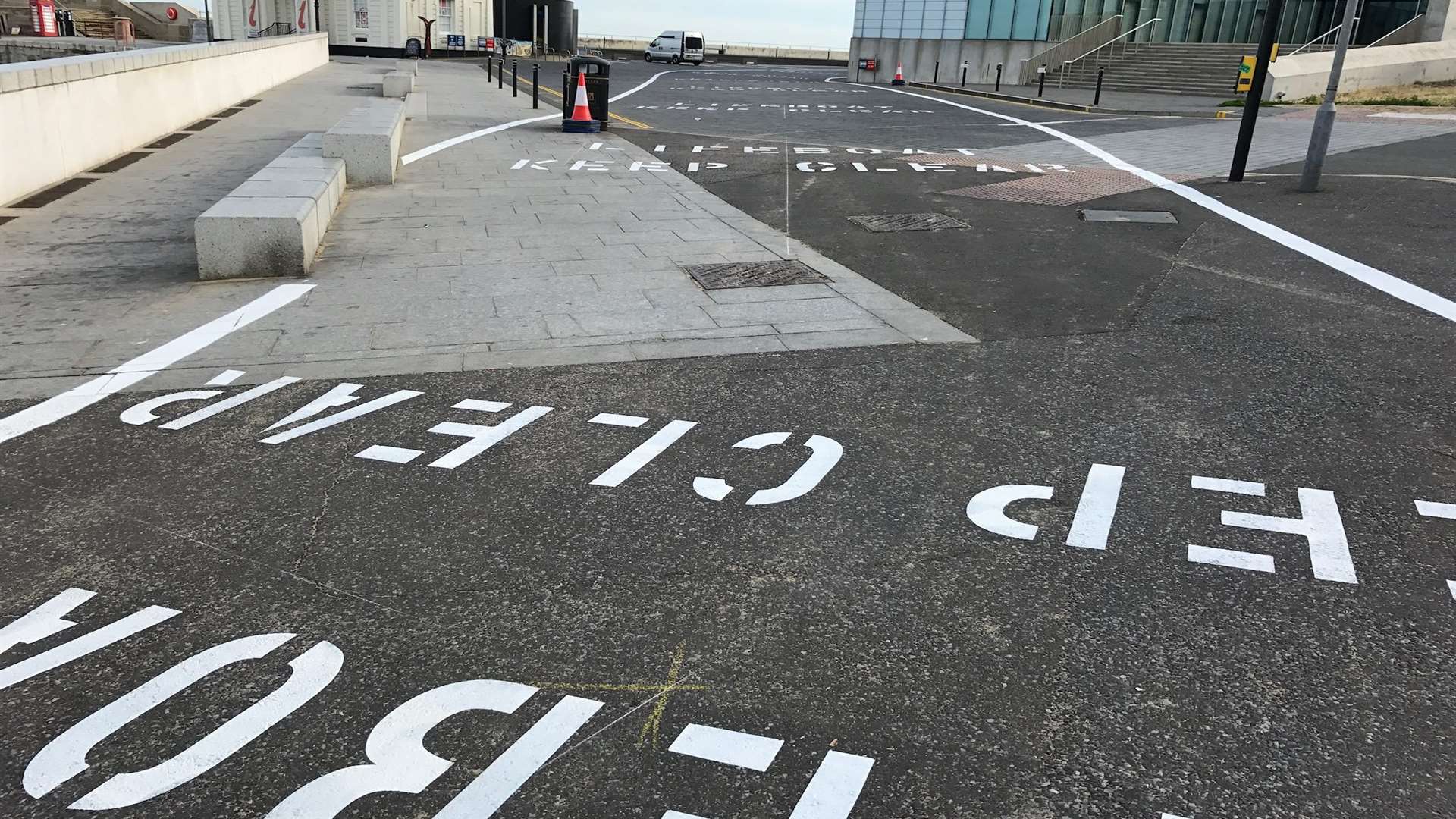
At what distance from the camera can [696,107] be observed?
1098 inches

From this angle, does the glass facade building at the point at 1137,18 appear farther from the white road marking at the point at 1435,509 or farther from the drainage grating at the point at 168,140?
the white road marking at the point at 1435,509

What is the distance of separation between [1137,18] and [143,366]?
4619 centimetres

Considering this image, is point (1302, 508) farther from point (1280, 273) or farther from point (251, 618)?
point (1280, 273)

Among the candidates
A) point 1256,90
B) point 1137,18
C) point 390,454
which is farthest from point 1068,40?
point 390,454

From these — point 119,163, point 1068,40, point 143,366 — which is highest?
point 1068,40

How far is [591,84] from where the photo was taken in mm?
20562

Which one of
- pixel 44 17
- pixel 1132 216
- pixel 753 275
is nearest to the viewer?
pixel 753 275

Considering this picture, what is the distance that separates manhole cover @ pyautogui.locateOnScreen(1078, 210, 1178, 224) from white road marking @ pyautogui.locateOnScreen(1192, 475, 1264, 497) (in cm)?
752

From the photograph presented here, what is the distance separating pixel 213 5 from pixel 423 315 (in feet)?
203

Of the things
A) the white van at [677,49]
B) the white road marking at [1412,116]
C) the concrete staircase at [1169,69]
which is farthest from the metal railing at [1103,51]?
the white van at [677,49]

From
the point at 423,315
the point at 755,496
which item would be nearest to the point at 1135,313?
the point at 755,496

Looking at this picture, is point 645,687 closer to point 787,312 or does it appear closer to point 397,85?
point 787,312

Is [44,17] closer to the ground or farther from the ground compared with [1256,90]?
closer to the ground

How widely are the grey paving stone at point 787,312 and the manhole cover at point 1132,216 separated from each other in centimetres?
505
